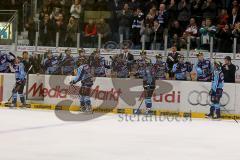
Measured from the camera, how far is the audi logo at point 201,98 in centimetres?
1731

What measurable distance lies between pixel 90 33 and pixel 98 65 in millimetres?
1907

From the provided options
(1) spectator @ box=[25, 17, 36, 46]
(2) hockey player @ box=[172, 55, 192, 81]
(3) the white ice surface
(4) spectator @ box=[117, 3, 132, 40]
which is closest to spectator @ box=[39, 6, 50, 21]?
(1) spectator @ box=[25, 17, 36, 46]

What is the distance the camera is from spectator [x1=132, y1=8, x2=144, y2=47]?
65.1ft

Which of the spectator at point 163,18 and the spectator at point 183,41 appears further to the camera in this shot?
the spectator at point 163,18

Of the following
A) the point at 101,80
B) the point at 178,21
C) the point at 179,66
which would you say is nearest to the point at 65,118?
the point at 101,80

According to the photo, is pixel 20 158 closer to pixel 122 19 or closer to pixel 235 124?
pixel 235 124

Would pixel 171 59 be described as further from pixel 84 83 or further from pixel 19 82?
pixel 19 82

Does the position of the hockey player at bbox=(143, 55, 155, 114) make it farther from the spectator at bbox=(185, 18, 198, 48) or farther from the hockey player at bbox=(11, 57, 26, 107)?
the hockey player at bbox=(11, 57, 26, 107)

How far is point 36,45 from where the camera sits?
20891mm

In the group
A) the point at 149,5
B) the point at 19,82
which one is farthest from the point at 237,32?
Answer: the point at 19,82

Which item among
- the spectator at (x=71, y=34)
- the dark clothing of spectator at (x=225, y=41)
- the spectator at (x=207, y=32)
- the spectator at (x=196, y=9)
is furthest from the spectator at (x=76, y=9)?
the dark clothing of spectator at (x=225, y=41)

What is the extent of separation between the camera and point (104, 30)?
20.2 meters

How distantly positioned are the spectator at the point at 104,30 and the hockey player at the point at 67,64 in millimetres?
1417

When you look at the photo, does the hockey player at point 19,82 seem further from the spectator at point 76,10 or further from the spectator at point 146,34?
the spectator at point 146,34
